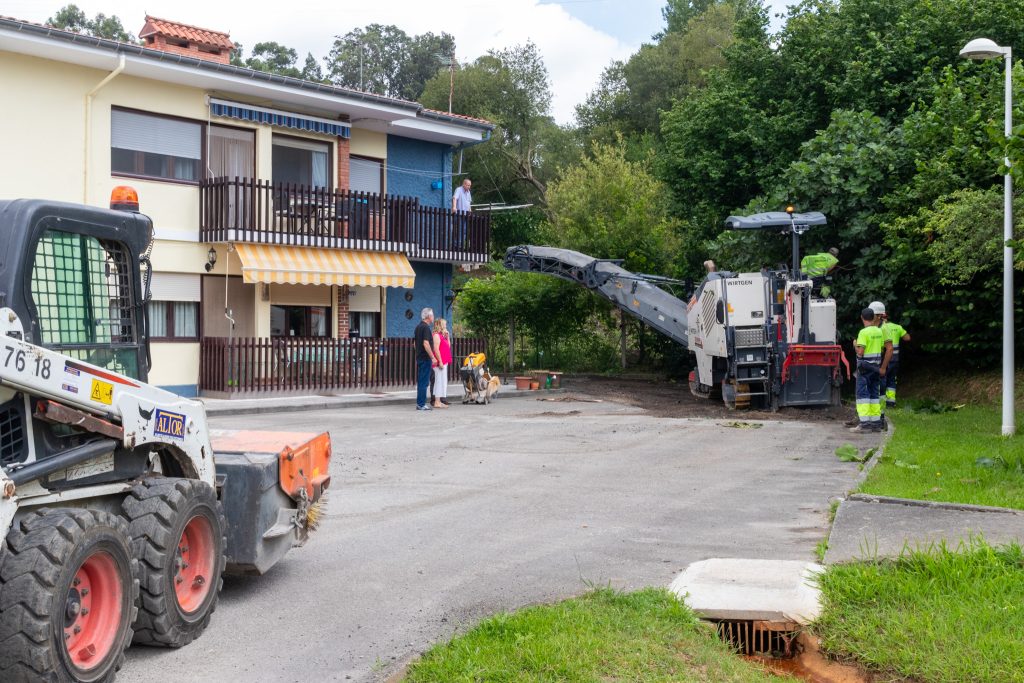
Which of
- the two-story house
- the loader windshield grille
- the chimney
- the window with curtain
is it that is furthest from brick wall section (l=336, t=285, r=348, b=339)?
the loader windshield grille

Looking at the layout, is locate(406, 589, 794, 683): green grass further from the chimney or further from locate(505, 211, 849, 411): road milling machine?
the chimney

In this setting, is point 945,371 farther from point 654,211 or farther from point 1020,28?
point 654,211

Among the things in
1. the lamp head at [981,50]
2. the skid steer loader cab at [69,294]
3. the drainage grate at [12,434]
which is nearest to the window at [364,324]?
the lamp head at [981,50]

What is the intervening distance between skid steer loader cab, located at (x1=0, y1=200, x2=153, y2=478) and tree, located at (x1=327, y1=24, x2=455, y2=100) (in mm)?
63218

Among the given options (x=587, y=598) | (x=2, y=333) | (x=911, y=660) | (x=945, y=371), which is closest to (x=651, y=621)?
(x=587, y=598)

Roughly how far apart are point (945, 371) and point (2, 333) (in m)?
21.1

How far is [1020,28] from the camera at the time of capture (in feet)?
73.1

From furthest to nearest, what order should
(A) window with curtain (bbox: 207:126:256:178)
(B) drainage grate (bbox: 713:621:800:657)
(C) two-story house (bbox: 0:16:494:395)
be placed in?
1. (A) window with curtain (bbox: 207:126:256:178)
2. (C) two-story house (bbox: 0:16:494:395)
3. (B) drainage grate (bbox: 713:621:800:657)

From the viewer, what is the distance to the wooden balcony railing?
20.9 meters

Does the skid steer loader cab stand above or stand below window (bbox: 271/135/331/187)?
below

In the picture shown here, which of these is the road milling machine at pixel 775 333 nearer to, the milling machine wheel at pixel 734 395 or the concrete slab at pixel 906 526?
the milling machine wheel at pixel 734 395

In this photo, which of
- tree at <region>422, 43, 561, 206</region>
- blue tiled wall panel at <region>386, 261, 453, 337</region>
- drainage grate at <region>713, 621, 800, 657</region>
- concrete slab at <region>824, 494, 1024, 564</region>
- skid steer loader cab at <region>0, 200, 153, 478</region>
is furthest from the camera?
tree at <region>422, 43, 561, 206</region>

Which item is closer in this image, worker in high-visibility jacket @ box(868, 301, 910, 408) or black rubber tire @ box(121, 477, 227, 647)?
black rubber tire @ box(121, 477, 227, 647)

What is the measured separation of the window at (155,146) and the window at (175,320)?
2611 millimetres
